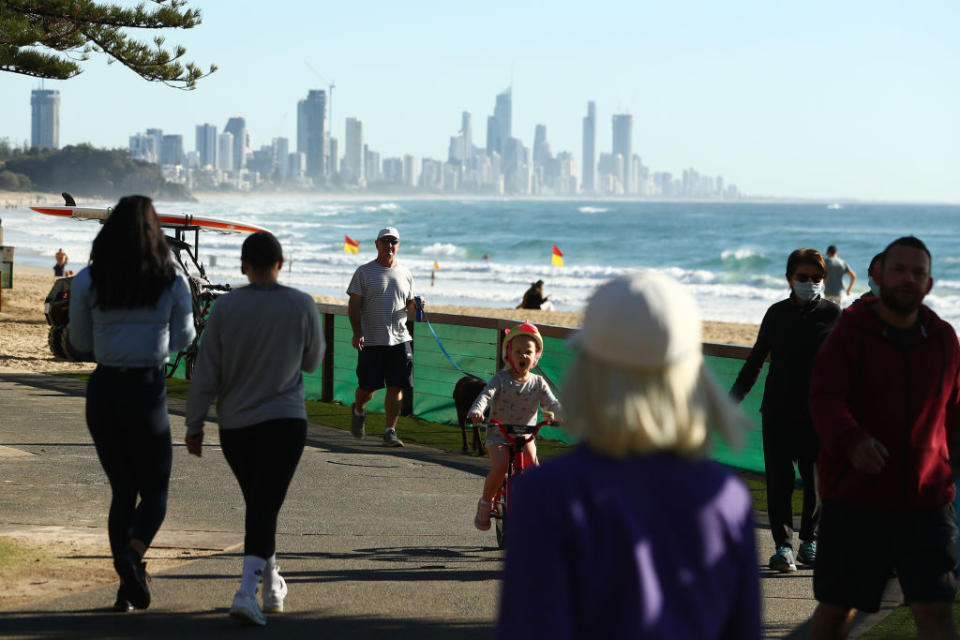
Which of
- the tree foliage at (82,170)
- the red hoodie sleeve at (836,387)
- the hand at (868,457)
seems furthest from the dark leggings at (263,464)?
the tree foliage at (82,170)

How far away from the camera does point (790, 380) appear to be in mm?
6418

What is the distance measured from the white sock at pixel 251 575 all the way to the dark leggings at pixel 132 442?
1.42 feet

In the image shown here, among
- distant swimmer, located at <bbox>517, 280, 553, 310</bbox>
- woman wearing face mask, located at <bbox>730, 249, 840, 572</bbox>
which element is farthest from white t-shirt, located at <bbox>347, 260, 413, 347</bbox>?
distant swimmer, located at <bbox>517, 280, 553, 310</bbox>

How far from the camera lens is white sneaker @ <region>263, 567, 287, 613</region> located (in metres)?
5.40

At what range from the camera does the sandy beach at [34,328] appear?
1642cm

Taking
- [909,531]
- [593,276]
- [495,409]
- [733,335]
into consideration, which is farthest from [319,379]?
[593,276]

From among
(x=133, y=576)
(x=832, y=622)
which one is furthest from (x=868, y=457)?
(x=133, y=576)

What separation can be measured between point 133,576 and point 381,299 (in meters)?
5.35

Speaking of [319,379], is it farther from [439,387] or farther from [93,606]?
[93,606]

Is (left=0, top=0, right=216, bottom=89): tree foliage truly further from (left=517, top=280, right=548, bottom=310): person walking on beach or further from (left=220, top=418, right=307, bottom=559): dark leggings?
(left=517, top=280, right=548, bottom=310): person walking on beach

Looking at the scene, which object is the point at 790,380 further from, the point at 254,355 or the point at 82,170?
the point at 82,170

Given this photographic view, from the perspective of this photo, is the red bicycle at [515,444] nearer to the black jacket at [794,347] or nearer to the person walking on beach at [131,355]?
the black jacket at [794,347]

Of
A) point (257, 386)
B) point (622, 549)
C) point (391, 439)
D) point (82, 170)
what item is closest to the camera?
point (622, 549)

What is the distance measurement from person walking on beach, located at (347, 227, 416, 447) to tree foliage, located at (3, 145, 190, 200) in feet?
542
